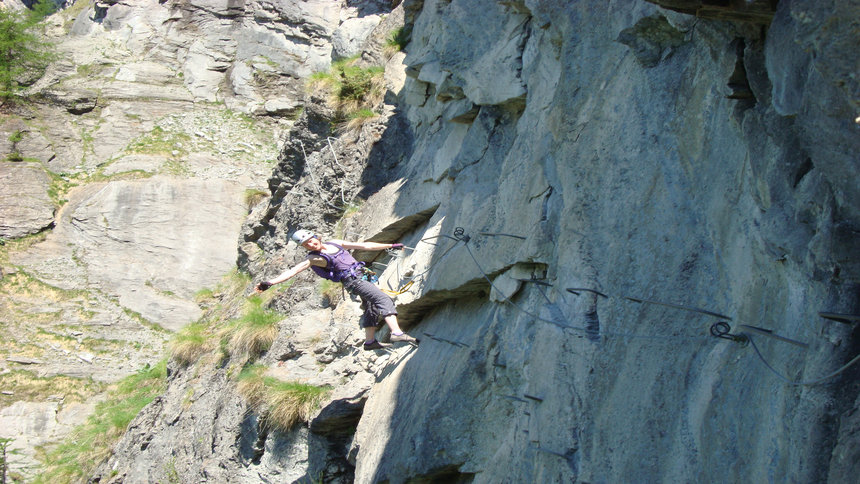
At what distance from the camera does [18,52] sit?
20.1 m

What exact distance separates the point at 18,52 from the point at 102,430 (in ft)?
39.2

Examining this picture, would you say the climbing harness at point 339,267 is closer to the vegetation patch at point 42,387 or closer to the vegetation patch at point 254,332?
the vegetation patch at point 254,332

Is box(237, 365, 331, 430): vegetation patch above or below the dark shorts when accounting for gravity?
below

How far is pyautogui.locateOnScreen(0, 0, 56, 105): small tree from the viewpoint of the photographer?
19.4 m

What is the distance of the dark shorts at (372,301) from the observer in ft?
26.7

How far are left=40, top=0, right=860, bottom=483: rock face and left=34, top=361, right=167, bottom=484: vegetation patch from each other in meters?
3.73

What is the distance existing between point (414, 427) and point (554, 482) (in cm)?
198

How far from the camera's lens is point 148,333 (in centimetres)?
1574

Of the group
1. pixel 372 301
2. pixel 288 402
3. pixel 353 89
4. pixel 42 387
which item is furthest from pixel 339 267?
pixel 42 387

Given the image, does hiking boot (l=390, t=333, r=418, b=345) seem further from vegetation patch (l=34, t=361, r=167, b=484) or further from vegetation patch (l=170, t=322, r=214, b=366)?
vegetation patch (l=34, t=361, r=167, b=484)

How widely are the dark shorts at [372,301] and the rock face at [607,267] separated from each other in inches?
17.9

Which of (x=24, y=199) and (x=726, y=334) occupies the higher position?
(x=726, y=334)

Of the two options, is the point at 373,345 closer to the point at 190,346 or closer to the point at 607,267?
the point at 607,267

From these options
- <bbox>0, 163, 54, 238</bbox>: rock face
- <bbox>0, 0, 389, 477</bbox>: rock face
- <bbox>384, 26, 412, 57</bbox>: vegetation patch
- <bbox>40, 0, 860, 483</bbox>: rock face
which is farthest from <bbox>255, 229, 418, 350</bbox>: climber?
<bbox>0, 163, 54, 238</bbox>: rock face
